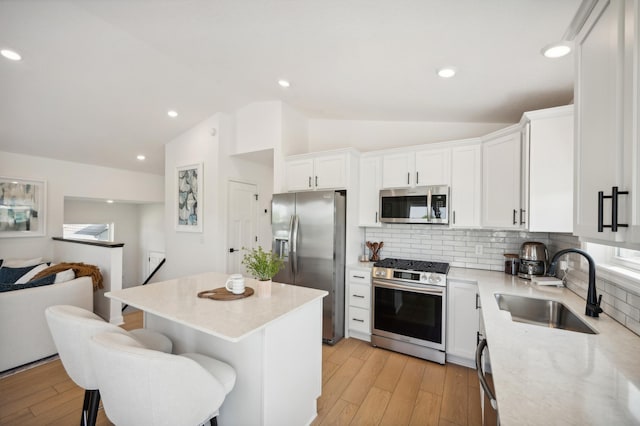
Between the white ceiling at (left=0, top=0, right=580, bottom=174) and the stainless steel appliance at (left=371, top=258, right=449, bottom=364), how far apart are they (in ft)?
5.82

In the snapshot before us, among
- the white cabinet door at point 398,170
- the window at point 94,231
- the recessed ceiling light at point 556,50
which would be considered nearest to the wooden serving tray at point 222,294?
the white cabinet door at point 398,170

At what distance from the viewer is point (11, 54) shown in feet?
8.94

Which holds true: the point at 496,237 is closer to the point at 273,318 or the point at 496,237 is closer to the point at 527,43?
the point at 527,43

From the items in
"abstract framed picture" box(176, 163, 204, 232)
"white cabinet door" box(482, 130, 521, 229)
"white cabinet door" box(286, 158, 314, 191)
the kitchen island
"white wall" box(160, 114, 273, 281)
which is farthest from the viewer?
"abstract framed picture" box(176, 163, 204, 232)

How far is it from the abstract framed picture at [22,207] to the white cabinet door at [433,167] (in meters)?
5.81

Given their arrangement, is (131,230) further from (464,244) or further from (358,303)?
(464,244)

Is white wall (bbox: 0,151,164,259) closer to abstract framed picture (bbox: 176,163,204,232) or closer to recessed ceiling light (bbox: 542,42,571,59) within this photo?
abstract framed picture (bbox: 176,163,204,232)

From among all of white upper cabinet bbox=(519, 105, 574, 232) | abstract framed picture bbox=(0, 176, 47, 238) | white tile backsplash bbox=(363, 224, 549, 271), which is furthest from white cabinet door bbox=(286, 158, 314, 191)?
abstract framed picture bbox=(0, 176, 47, 238)

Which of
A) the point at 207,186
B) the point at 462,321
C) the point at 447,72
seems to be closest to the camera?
the point at 447,72

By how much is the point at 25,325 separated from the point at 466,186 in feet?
15.4

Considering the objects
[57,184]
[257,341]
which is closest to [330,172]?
[257,341]

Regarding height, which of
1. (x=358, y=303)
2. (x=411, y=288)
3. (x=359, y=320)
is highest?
(x=411, y=288)

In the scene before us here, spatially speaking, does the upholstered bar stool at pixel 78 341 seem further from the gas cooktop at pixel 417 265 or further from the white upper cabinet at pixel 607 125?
the gas cooktop at pixel 417 265

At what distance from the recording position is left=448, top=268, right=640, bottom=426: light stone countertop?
831mm
